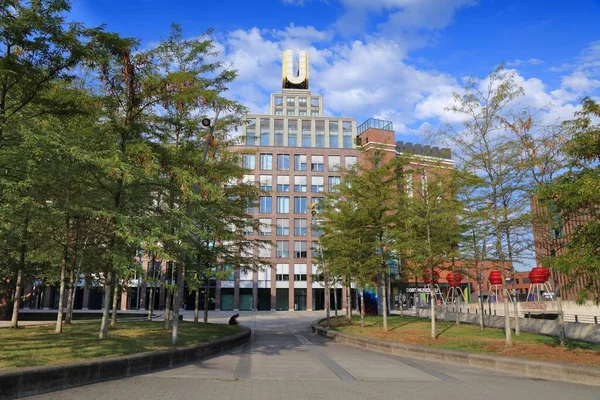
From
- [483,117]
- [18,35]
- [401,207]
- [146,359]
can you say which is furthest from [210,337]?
[483,117]

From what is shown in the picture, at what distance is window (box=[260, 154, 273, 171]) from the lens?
67062 mm

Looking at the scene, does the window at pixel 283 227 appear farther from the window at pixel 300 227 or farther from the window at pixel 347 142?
the window at pixel 347 142

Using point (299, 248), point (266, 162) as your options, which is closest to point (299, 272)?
point (299, 248)

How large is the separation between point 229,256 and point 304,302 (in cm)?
4374

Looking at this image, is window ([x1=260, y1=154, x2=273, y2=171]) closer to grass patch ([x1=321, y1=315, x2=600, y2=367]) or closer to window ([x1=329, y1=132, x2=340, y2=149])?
window ([x1=329, y1=132, x2=340, y2=149])

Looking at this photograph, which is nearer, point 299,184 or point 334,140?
point 299,184

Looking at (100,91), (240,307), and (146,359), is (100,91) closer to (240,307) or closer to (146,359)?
(146,359)

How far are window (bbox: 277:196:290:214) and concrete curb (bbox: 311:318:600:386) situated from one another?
49255mm

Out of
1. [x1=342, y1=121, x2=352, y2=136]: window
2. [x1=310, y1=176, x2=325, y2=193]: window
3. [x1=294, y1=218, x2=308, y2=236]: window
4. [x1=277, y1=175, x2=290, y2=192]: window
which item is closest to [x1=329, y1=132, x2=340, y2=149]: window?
[x1=342, y1=121, x2=352, y2=136]: window

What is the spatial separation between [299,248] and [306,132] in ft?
64.4

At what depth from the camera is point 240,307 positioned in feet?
210

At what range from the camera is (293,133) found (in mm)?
→ 72562

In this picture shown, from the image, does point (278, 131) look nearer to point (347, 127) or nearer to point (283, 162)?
point (283, 162)

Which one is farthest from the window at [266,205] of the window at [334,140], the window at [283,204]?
the window at [334,140]
